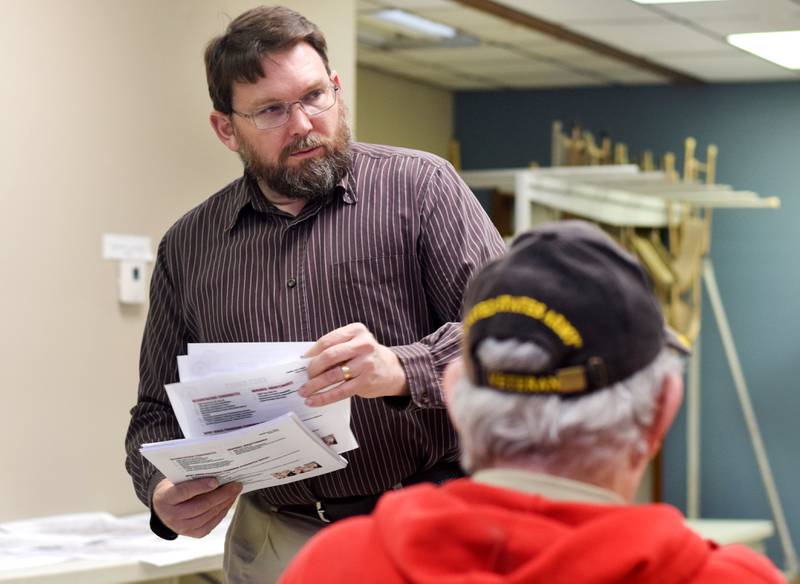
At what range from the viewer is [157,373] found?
209cm

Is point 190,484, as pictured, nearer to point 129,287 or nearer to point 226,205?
point 226,205

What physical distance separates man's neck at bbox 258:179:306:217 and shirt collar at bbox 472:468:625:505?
41.7 inches

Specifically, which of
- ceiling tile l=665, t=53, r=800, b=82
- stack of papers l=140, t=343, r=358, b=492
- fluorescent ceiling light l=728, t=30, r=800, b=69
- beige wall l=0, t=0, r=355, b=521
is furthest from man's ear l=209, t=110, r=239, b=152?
ceiling tile l=665, t=53, r=800, b=82

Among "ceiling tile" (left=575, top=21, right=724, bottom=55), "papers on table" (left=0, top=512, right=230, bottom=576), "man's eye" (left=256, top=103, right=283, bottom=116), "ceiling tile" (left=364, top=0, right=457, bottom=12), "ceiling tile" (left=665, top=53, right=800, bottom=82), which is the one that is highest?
"ceiling tile" (left=364, top=0, right=457, bottom=12)

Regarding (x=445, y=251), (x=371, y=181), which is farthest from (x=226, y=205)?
(x=445, y=251)

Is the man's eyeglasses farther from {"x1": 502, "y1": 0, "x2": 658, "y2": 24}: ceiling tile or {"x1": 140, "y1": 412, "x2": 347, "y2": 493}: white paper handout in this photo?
{"x1": 502, "y1": 0, "x2": 658, "y2": 24}: ceiling tile

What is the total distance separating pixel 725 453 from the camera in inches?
303

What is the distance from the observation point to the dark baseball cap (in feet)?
3.26

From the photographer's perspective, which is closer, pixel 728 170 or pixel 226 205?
pixel 226 205

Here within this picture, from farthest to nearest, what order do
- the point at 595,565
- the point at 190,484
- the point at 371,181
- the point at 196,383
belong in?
the point at 371,181 < the point at 190,484 < the point at 196,383 < the point at 595,565

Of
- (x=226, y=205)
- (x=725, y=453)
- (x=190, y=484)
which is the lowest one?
(x=725, y=453)

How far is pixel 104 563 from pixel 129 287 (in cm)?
102

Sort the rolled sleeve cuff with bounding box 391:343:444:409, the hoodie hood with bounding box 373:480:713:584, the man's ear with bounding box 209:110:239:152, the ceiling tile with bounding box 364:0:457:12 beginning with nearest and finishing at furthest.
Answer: the hoodie hood with bounding box 373:480:713:584 < the rolled sleeve cuff with bounding box 391:343:444:409 < the man's ear with bounding box 209:110:239:152 < the ceiling tile with bounding box 364:0:457:12

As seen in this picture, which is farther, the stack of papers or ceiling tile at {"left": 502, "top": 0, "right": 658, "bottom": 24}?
→ ceiling tile at {"left": 502, "top": 0, "right": 658, "bottom": 24}
